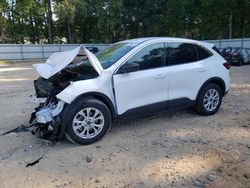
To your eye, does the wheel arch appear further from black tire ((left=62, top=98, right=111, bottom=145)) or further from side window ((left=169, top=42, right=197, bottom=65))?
black tire ((left=62, top=98, right=111, bottom=145))

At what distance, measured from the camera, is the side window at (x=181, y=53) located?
19.1 ft

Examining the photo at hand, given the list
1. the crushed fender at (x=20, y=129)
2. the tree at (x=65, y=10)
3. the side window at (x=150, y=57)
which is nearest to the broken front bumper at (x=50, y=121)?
the crushed fender at (x=20, y=129)

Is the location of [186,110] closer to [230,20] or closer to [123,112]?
[123,112]

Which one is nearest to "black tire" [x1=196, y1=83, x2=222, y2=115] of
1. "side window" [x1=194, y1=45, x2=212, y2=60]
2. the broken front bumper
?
"side window" [x1=194, y1=45, x2=212, y2=60]

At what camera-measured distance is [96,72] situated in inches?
200

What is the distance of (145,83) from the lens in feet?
17.6

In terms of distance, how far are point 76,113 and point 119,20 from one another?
34.9 meters

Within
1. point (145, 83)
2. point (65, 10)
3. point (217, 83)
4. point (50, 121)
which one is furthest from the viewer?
point (65, 10)

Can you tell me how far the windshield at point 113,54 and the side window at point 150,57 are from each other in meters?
0.21

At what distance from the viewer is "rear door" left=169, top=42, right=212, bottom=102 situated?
5.75 meters

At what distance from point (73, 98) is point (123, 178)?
1538 mm

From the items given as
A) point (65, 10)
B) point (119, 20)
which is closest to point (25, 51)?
point (65, 10)

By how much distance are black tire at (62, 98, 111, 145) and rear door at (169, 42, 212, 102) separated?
1414 millimetres

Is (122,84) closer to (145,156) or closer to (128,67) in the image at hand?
(128,67)
